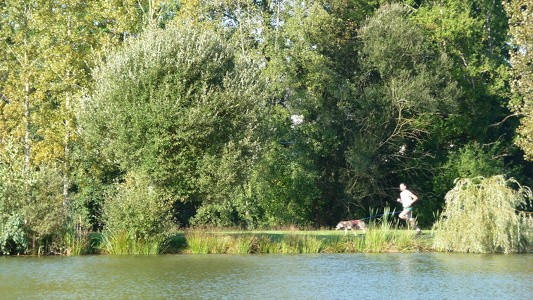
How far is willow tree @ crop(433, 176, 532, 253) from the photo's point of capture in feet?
83.5

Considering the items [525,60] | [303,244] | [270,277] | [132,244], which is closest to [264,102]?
[303,244]

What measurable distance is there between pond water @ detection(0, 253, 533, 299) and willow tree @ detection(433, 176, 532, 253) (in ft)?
3.79

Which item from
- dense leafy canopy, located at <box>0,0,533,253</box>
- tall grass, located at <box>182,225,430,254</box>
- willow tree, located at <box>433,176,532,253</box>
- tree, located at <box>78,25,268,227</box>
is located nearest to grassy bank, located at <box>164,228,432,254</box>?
tall grass, located at <box>182,225,430,254</box>

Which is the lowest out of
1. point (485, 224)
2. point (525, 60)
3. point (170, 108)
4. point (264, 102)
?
point (485, 224)

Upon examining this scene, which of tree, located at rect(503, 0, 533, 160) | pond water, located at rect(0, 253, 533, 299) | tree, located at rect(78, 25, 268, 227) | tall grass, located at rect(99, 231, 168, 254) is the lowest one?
pond water, located at rect(0, 253, 533, 299)

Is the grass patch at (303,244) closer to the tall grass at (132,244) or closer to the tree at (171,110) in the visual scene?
the tall grass at (132,244)

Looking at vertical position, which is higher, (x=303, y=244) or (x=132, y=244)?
(x=303, y=244)

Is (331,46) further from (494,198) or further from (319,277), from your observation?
(319,277)

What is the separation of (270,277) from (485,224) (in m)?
11.0

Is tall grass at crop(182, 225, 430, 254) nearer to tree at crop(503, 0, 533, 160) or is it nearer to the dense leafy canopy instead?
the dense leafy canopy

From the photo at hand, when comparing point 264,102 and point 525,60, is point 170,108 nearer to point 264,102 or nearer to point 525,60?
point 264,102

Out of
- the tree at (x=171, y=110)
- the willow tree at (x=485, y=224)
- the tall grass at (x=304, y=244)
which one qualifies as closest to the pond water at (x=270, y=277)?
the willow tree at (x=485, y=224)

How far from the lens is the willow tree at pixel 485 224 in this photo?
83.5 ft

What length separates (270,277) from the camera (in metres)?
18.3
